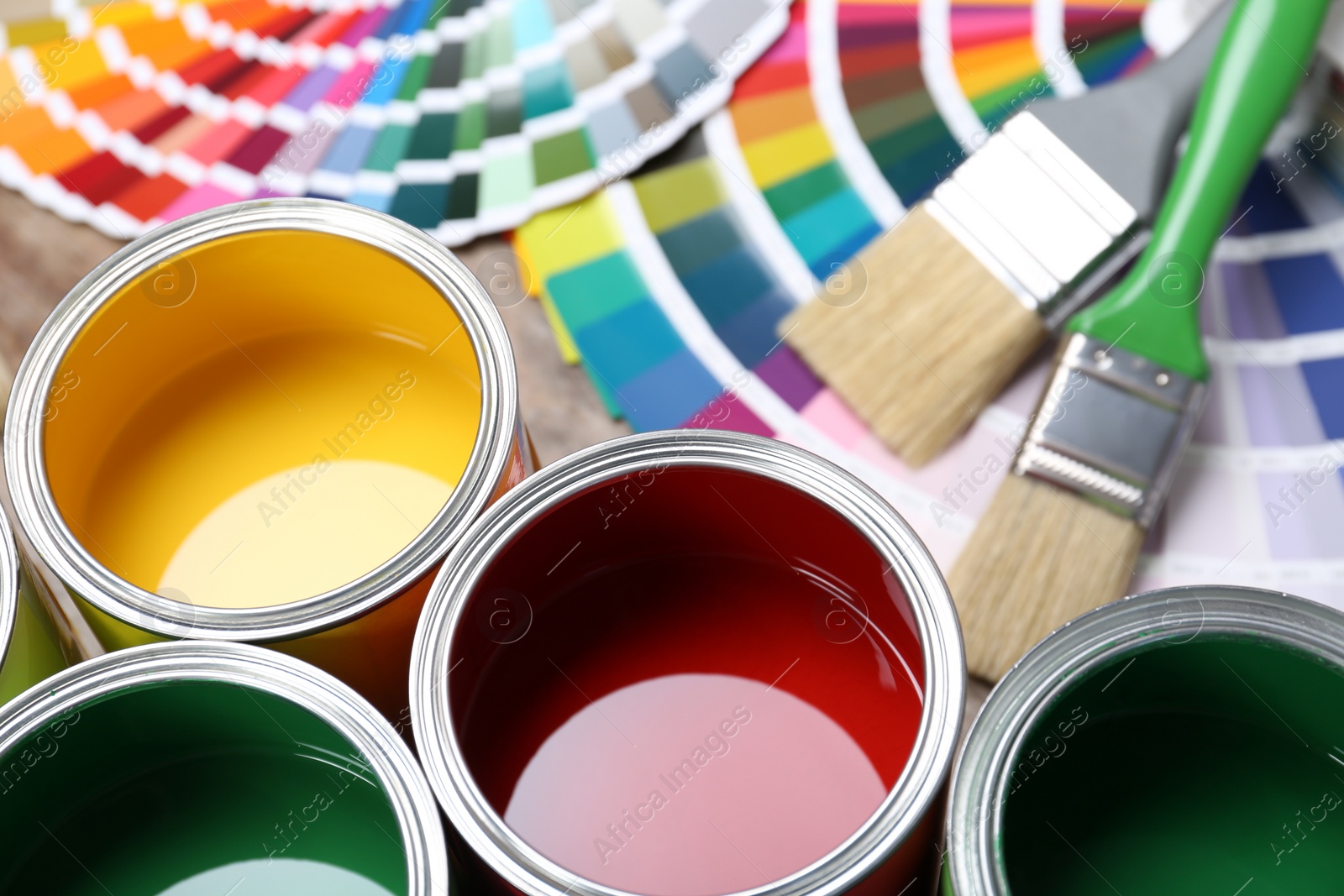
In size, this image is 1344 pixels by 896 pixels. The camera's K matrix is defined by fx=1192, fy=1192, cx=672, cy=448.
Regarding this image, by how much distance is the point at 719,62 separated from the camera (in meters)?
1.21

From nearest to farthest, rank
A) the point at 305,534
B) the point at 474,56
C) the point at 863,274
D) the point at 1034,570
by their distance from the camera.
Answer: the point at 305,534 → the point at 1034,570 → the point at 863,274 → the point at 474,56

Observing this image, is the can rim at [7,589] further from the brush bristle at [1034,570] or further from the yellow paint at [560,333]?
the brush bristle at [1034,570]

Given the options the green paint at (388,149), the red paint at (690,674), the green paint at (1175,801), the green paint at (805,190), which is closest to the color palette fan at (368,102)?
the green paint at (388,149)

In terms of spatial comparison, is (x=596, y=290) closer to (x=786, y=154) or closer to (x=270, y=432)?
(x=786, y=154)

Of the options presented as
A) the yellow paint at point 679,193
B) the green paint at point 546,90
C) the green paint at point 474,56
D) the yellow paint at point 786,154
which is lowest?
the yellow paint at point 679,193

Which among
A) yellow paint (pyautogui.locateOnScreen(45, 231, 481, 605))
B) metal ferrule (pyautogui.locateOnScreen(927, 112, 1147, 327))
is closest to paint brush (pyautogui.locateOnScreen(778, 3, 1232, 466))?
metal ferrule (pyautogui.locateOnScreen(927, 112, 1147, 327))

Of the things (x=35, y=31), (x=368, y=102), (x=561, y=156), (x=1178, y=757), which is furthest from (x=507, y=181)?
(x=1178, y=757)

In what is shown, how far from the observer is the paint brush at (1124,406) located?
963mm

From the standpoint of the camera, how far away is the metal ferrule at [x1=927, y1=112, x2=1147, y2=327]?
1043 mm

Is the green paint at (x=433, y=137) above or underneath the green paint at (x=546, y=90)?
underneath

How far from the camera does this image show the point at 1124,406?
3.21 ft

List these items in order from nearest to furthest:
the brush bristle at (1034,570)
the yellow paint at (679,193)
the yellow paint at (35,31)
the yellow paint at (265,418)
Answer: the yellow paint at (265,418) → the brush bristle at (1034,570) → the yellow paint at (679,193) → the yellow paint at (35,31)

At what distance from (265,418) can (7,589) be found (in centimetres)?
24

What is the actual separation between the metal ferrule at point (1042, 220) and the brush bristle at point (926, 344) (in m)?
0.02
